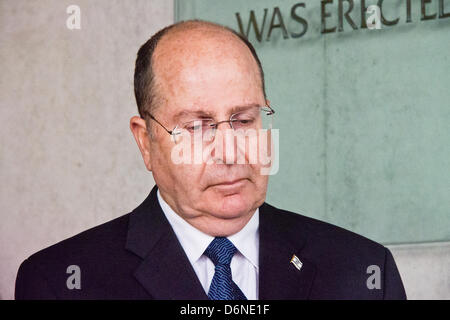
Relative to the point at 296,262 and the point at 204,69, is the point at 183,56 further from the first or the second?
the point at 296,262

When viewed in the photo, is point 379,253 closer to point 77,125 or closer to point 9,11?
point 77,125

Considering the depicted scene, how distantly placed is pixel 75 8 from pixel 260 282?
9.52 feet

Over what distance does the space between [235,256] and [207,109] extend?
0.46m

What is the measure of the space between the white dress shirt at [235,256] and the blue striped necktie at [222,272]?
2cm

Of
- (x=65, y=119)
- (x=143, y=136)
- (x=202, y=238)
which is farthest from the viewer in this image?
(x=65, y=119)

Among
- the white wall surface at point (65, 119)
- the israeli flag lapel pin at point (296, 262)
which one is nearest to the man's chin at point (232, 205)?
the israeli flag lapel pin at point (296, 262)

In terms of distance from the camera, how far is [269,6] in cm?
464

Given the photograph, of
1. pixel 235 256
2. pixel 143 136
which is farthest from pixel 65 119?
pixel 235 256

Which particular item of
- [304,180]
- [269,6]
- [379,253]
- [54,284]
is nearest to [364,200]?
[304,180]

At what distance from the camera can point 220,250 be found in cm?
248

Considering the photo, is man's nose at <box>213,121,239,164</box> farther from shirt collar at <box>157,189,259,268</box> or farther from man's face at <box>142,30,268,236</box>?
shirt collar at <box>157,189,259,268</box>

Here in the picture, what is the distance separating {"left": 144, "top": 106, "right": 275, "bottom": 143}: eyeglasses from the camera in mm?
2414
